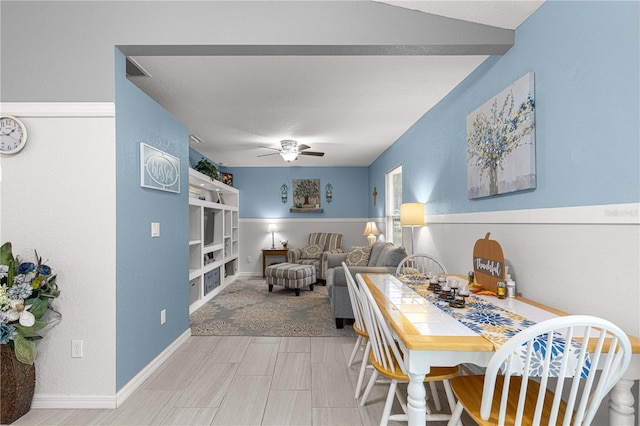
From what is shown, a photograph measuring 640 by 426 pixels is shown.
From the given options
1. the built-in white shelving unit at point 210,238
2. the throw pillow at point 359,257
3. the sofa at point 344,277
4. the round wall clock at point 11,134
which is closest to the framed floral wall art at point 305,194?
the built-in white shelving unit at point 210,238

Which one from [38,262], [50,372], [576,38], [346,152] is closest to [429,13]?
[576,38]

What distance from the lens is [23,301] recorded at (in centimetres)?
193

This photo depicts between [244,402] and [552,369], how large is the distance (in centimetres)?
185

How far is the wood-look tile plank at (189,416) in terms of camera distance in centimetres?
201

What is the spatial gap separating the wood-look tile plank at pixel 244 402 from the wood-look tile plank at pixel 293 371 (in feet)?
0.31

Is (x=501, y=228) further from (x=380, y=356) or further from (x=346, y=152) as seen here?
(x=346, y=152)

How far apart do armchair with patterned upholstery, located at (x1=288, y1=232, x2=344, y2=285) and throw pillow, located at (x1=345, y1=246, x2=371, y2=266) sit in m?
1.11

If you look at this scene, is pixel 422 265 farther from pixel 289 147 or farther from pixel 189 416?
pixel 189 416

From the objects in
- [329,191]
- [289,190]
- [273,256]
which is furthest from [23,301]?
[329,191]

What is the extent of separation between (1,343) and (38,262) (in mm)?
482

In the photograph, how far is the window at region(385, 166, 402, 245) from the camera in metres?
5.50

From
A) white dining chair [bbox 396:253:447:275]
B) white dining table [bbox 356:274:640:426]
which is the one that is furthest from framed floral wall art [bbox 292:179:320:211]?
white dining table [bbox 356:274:640:426]

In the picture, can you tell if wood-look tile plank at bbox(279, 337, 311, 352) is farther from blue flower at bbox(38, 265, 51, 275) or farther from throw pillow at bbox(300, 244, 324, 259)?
throw pillow at bbox(300, 244, 324, 259)

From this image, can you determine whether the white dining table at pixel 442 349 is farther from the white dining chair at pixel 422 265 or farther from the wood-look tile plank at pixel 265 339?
the wood-look tile plank at pixel 265 339
